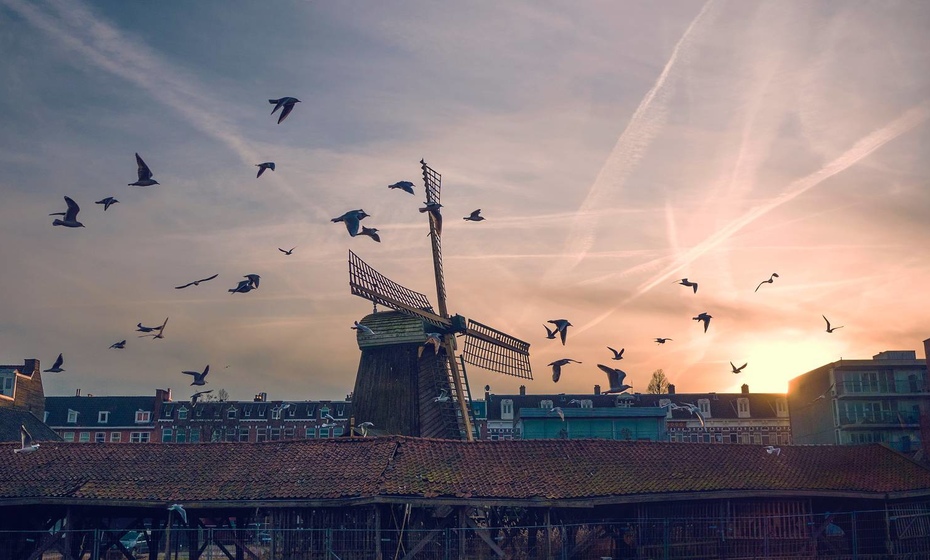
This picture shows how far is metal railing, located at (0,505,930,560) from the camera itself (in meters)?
31.3

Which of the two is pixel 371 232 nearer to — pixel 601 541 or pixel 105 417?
pixel 601 541

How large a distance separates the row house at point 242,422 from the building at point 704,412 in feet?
55.1

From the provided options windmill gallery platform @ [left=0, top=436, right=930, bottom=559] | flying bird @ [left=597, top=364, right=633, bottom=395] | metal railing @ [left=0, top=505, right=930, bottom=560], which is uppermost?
flying bird @ [left=597, top=364, right=633, bottom=395]

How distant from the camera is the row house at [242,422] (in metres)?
98.8

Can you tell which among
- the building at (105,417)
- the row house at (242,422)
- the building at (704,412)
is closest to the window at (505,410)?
the building at (704,412)

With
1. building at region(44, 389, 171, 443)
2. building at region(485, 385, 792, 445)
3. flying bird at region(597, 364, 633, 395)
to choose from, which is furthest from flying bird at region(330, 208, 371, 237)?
building at region(44, 389, 171, 443)

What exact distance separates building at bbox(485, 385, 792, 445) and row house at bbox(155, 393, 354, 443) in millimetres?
16781

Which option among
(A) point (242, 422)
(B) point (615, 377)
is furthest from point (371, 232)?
(A) point (242, 422)

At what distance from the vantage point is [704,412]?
99188 millimetres

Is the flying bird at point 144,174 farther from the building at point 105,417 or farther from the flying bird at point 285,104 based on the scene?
the building at point 105,417

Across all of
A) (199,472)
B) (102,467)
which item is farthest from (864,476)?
(102,467)

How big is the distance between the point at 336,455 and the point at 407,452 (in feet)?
8.50

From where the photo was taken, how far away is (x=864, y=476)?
36.4 metres

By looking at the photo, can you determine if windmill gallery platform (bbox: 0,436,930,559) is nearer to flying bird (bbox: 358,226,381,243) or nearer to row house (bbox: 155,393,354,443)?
flying bird (bbox: 358,226,381,243)
